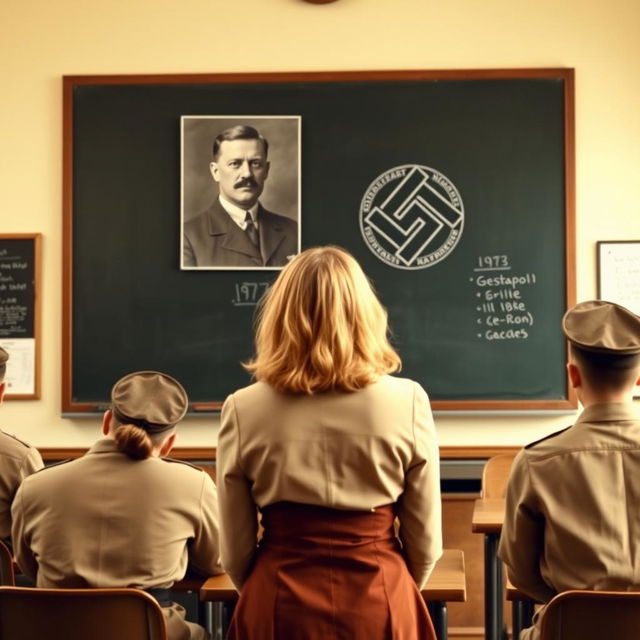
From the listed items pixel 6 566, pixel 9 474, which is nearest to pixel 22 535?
pixel 6 566

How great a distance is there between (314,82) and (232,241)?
0.89m

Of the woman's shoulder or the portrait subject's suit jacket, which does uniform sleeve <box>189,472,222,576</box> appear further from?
the portrait subject's suit jacket

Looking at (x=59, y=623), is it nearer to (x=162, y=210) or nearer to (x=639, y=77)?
(x=162, y=210)

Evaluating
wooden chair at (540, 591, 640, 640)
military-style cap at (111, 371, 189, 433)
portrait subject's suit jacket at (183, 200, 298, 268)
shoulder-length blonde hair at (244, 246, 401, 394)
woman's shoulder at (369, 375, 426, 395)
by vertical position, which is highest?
portrait subject's suit jacket at (183, 200, 298, 268)

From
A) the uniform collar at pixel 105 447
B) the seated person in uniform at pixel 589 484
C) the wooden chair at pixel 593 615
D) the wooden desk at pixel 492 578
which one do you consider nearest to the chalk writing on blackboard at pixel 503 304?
the wooden desk at pixel 492 578

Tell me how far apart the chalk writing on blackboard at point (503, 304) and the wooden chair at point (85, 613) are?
2.96 meters

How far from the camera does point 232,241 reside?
4789 mm

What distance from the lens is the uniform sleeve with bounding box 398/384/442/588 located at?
1.95 m

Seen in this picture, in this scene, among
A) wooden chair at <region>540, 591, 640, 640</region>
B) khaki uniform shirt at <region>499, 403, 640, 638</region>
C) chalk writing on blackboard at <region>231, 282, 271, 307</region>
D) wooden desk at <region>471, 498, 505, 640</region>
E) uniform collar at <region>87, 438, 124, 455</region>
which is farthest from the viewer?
chalk writing on blackboard at <region>231, 282, 271, 307</region>

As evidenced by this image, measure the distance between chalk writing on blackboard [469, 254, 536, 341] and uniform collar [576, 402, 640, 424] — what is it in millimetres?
2608

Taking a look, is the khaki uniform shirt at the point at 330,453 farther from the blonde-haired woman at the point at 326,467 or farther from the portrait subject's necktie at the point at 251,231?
the portrait subject's necktie at the point at 251,231

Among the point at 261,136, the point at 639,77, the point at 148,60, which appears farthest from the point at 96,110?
the point at 639,77

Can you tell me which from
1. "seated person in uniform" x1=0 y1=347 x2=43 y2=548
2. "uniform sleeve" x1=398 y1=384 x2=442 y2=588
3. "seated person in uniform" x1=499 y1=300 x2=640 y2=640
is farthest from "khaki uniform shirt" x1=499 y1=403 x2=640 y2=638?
"seated person in uniform" x1=0 y1=347 x2=43 y2=548

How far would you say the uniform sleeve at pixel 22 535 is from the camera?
8.04 feet
